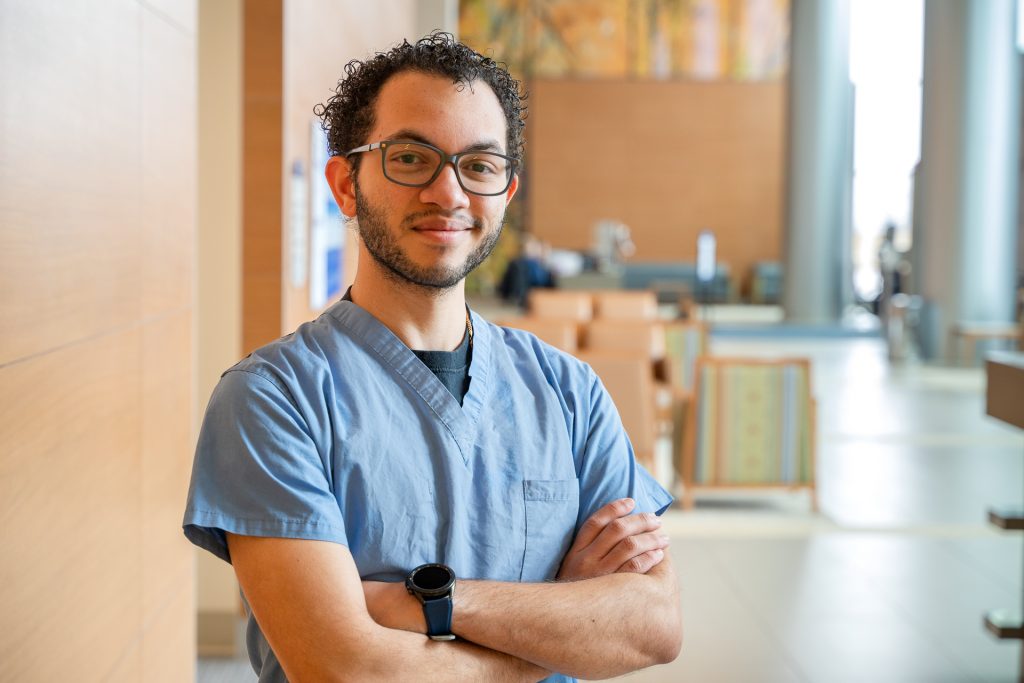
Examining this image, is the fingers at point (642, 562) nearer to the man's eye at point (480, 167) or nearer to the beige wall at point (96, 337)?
the man's eye at point (480, 167)

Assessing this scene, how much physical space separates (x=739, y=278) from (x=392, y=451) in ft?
74.4

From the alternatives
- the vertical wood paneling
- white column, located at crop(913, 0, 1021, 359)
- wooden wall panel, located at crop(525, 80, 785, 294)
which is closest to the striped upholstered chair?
the vertical wood paneling

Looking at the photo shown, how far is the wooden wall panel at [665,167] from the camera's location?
76.8ft

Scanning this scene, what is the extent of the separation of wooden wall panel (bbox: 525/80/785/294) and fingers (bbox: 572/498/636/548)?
22.0 metres

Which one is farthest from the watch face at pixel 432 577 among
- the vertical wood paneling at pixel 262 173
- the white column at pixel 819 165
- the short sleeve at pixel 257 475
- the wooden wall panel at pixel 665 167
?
the wooden wall panel at pixel 665 167

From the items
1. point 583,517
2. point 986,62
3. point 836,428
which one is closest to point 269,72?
point 583,517

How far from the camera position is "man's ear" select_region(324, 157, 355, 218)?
168cm

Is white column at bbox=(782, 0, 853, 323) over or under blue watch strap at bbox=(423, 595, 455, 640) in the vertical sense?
over

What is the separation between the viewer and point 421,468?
158 cm

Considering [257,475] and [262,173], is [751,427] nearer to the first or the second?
[262,173]

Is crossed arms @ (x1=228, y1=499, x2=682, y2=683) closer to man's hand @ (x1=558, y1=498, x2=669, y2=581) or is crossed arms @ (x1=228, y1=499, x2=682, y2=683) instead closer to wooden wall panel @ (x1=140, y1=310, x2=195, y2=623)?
man's hand @ (x1=558, y1=498, x2=669, y2=581)

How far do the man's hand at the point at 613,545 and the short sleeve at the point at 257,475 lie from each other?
15.2 inches

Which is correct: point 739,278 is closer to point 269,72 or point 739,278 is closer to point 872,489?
point 872,489

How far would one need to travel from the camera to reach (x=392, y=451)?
1566mm
